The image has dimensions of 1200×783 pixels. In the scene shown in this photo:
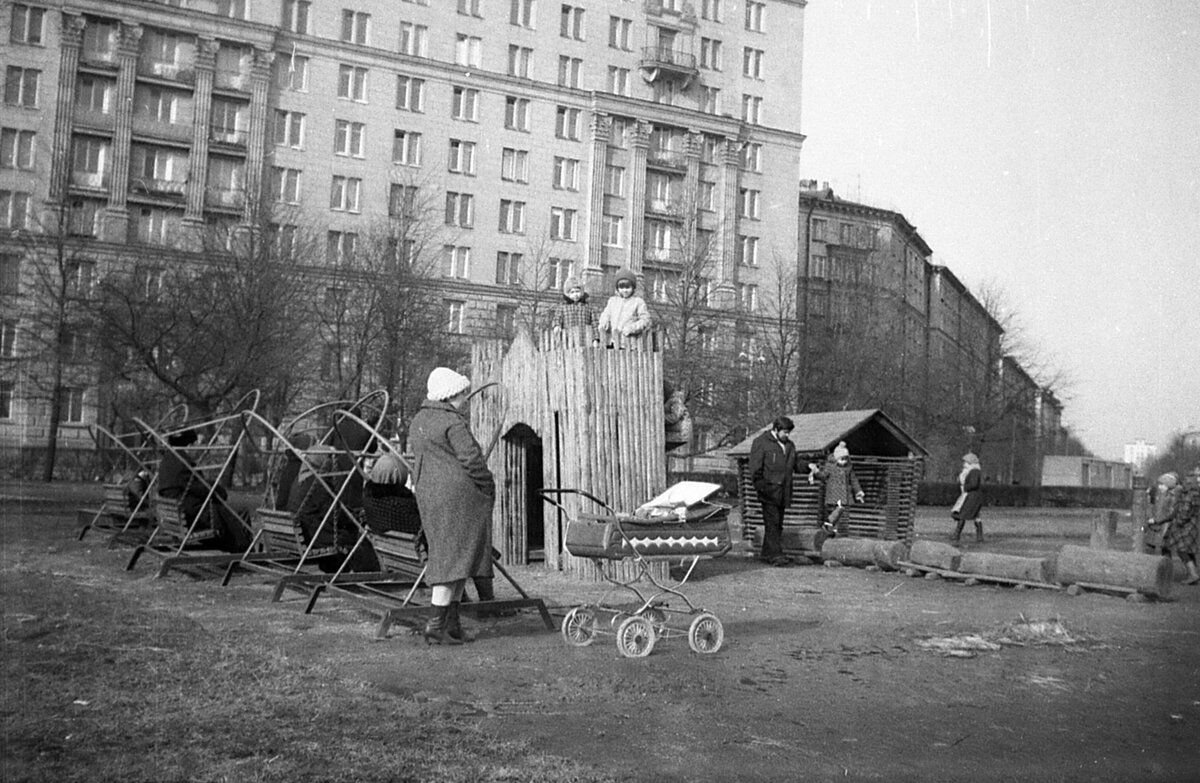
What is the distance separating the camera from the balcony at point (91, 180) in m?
53.3

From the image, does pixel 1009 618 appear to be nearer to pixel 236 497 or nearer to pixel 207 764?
pixel 207 764

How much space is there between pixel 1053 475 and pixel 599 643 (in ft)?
231

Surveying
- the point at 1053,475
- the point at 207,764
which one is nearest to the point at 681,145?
the point at 1053,475

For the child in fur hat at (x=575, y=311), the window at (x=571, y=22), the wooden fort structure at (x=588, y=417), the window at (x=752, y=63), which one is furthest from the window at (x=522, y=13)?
the wooden fort structure at (x=588, y=417)

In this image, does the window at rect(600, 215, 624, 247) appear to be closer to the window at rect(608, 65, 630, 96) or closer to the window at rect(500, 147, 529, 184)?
the window at rect(500, 147, 529, 184)

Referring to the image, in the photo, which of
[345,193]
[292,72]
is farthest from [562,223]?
[292,72]

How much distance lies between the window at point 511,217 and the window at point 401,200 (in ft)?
30.0

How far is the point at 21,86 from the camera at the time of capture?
51844 millimetres

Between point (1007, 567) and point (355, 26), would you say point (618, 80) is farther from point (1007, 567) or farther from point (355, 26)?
point (1007, 567)

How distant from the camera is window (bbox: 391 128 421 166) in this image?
5825 cm

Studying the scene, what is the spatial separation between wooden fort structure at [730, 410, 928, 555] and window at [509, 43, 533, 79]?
4403 centimetres

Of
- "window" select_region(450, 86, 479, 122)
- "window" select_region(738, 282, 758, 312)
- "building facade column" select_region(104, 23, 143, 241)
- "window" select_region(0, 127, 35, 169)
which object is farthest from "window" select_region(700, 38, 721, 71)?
"window" select_region(0, 127, 35, 169)

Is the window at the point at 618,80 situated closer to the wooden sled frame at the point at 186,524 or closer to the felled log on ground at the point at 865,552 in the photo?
the felled log on ground at the point at 865,552

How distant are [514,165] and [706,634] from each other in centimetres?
5569
